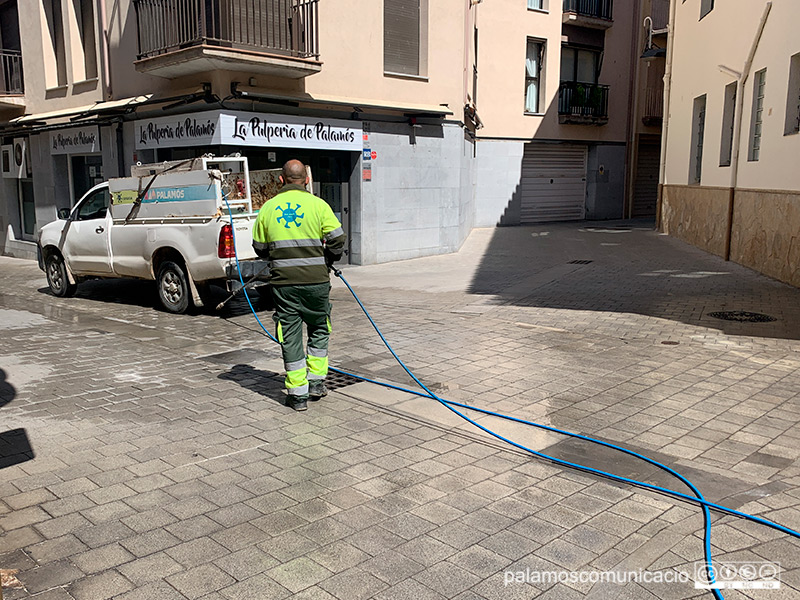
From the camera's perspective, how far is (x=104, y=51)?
594 inches

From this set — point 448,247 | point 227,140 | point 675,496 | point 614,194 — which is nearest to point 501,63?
point 614,194

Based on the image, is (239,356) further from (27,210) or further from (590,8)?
(590,8)

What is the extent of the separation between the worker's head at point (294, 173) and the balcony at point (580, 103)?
20.8m

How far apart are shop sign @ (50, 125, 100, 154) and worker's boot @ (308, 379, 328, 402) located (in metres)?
11.9

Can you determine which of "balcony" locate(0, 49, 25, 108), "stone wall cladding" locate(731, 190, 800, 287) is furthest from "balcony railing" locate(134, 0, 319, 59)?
"stone wall cladding" locate(731, 190, 800, 287)

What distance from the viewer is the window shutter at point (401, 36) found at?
48.4 feet

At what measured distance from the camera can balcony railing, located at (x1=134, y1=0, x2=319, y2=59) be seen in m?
12.3

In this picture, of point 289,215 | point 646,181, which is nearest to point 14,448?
point 289,215

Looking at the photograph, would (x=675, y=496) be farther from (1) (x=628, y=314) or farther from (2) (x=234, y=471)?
(1) (x=628, y=314)

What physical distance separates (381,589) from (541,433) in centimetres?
230

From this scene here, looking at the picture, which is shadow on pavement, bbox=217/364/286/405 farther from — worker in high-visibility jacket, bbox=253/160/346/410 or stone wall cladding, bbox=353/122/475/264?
stone wall cladding, bbox=353/122/475/264

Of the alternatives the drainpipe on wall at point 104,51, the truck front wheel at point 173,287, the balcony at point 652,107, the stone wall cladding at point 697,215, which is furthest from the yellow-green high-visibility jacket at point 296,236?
the balcony at point 652,107

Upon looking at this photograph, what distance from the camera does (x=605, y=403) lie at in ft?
19.2

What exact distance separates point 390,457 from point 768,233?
1033 centimetres
